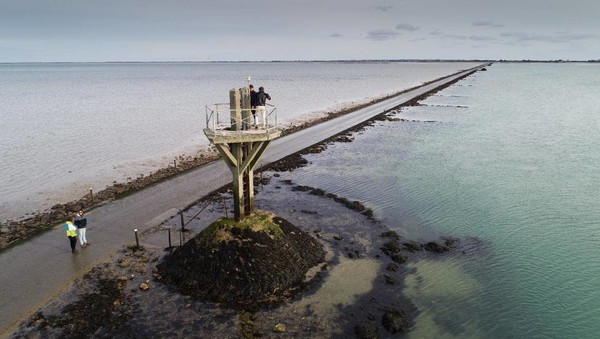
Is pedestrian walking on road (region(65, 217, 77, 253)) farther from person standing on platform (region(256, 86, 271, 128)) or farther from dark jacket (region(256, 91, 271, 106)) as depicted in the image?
dark jacket (region(256, 91, 271, 106))

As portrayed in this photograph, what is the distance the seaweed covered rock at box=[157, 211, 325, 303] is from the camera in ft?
47.7

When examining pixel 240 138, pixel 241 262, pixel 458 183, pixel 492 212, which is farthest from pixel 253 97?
pixel 458 183

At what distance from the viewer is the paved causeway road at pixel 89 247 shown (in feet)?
46.0

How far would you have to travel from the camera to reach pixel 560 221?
2138 centimetres

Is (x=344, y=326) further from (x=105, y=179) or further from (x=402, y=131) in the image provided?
(x=402, y=131)

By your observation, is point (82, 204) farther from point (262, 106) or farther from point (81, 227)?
point (262, 106)

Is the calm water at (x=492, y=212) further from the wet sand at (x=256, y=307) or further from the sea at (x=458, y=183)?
the wet sand at (x=256, y=307)

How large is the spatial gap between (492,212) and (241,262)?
14.9 meters

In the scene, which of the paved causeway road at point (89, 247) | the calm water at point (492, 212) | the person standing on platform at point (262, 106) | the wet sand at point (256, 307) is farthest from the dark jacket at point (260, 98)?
the calm water at point (492, 212)

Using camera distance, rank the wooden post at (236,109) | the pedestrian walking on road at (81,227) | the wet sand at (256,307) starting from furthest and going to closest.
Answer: the pedestrian walking on road at (81,227), the wooden post at (236,109), the wet sand at (256,307)

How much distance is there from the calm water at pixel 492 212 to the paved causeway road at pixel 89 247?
8.49m

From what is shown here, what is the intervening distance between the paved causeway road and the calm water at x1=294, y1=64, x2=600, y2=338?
8.49 meters

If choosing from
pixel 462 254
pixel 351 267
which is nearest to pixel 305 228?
pixel 351 267

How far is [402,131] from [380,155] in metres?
13.8
